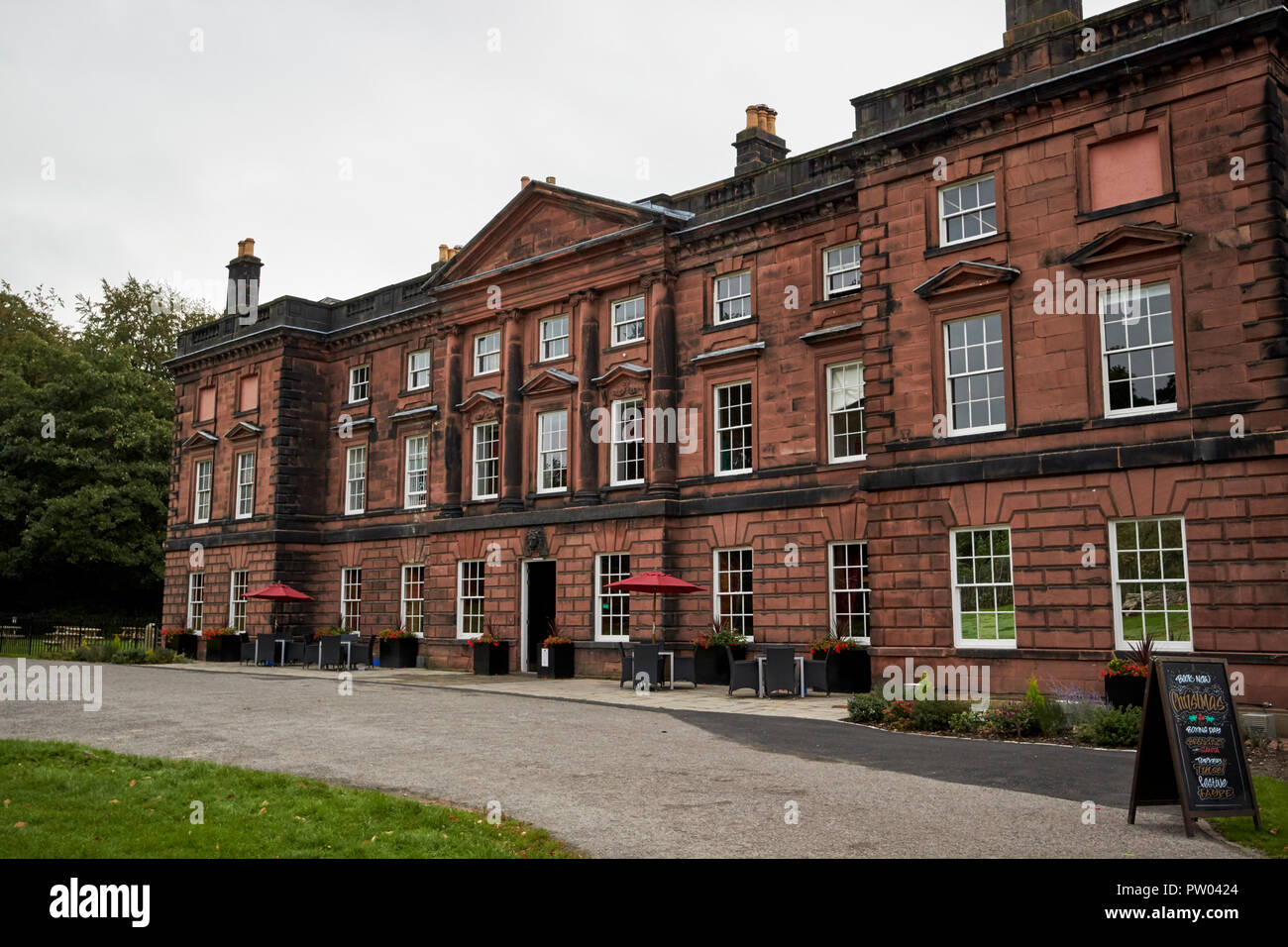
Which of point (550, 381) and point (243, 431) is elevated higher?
point (243, 431)

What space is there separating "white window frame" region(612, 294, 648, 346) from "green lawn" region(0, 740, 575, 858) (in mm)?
Answer: 17324

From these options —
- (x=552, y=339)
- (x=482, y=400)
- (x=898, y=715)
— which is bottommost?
(x=898, y=715)

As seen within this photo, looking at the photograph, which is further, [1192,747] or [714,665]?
[714,665]

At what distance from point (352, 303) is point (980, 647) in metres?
24.9

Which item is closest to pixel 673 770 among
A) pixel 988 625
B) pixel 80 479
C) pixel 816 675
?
pixel 988 625

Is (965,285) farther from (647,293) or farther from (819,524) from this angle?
(647,293)

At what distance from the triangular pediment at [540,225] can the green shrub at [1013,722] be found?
48.8 feet

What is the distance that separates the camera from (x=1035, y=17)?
763 inches

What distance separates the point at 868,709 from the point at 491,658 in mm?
13048

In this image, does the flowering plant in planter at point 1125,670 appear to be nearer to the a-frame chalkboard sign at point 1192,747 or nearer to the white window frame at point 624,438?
the a-frame chalkboard sign at point 1192,747

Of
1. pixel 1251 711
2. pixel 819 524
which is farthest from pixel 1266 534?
pixel 819 524

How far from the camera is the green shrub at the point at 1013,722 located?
14.0m

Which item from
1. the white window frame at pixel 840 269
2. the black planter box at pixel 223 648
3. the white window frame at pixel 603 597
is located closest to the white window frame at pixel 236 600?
the black planter box at pixel 223 648

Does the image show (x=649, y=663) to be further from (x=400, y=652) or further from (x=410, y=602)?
(x=410, y=602)
